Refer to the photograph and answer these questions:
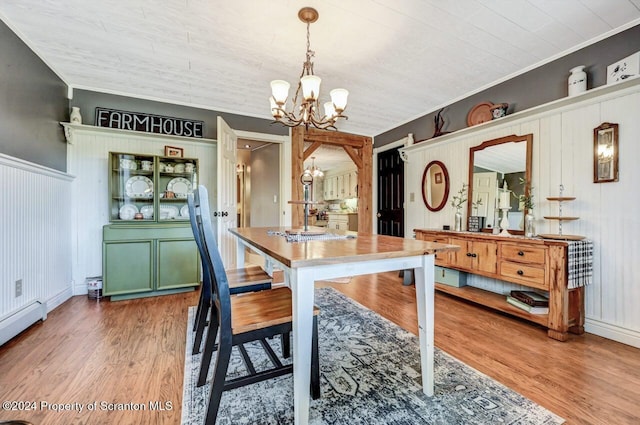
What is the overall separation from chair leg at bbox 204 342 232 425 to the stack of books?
98.9 inches

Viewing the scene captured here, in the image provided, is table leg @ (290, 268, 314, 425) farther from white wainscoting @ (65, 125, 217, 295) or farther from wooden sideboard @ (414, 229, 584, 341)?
white wainscoting @ (65, 125, 217, 295)

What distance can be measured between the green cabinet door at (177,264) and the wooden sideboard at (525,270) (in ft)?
9.93

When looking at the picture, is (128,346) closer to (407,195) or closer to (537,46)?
(407,195)

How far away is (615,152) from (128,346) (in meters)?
4.01

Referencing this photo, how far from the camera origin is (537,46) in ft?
8.03

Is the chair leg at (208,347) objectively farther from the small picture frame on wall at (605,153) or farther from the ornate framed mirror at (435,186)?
the ornate framed mirror at (435,186)

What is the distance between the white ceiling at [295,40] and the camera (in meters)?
1.99

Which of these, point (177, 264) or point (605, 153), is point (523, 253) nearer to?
point (605, 153)

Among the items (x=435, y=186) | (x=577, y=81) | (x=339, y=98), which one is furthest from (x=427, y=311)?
(x=435, y=186)

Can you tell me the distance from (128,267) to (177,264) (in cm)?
49

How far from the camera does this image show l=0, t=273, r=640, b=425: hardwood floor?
4.50 feet

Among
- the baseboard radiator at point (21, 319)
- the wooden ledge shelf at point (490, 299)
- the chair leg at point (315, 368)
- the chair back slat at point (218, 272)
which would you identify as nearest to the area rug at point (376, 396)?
the chair leg at point (315, 368)

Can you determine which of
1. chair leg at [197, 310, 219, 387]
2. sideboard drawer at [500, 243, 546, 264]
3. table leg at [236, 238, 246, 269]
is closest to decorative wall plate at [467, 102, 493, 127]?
sideboard drawer at [500, 243, 546, 264]

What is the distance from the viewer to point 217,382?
118 centimetres
